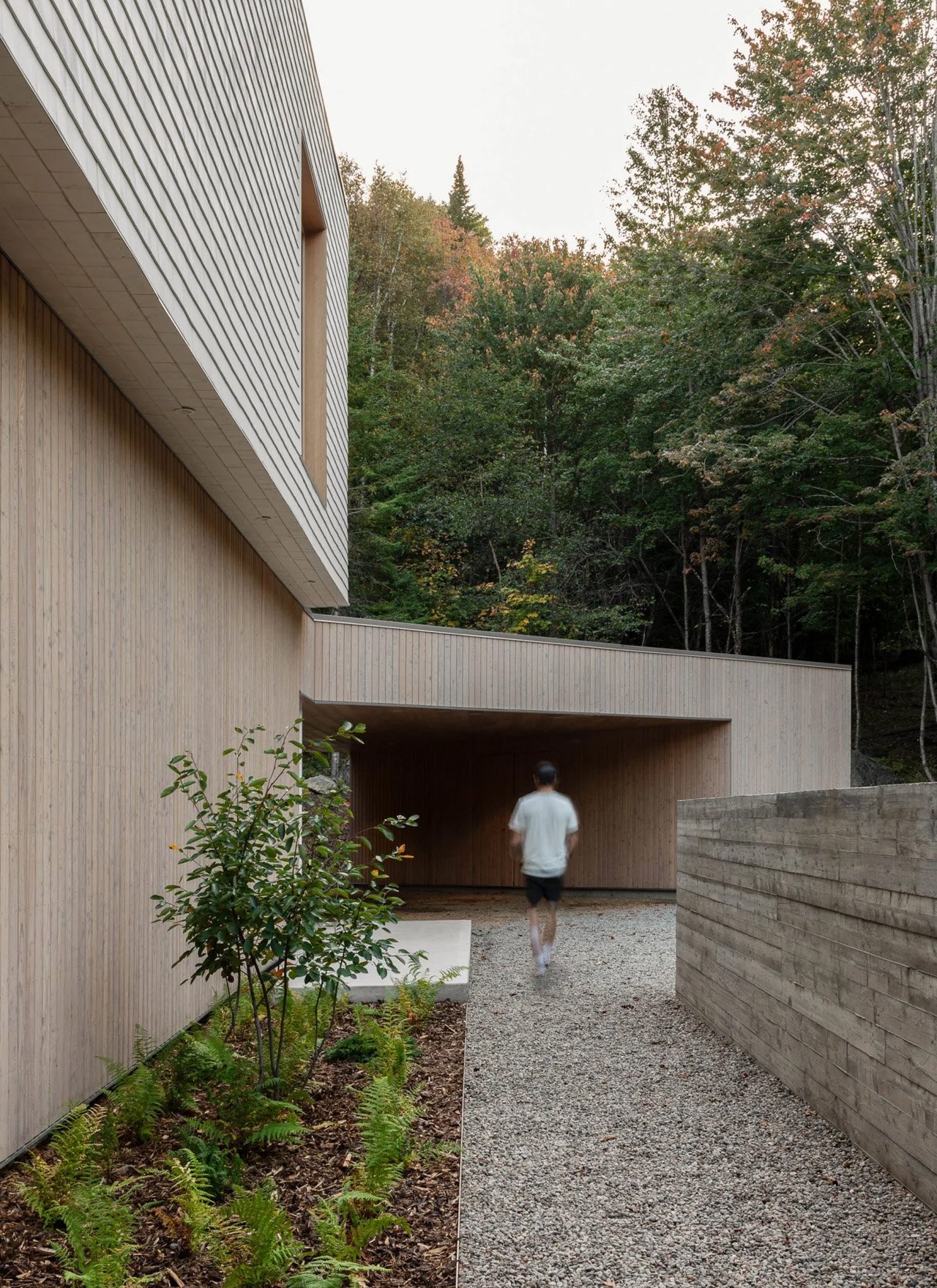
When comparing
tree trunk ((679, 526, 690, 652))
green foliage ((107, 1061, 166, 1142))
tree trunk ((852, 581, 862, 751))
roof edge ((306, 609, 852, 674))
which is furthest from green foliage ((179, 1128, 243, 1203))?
tree trunk ((679, 526, 690, 652))

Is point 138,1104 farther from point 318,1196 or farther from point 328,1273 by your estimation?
point 328,1273

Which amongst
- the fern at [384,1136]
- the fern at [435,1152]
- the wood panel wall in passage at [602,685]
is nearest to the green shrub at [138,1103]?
the fern at [384,1136]

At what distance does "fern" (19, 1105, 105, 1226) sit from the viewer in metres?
3.09

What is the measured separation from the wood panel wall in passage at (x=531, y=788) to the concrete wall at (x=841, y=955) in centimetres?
827

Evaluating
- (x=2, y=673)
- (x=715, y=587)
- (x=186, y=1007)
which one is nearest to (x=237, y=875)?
(x=2, y=673)

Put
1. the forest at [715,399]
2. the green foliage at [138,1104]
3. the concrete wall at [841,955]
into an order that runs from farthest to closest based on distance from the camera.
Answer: the forest at [715,399]
the green foliage at [138,1104]
the concrete wall at [841,955]

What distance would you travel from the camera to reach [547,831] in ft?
24.9

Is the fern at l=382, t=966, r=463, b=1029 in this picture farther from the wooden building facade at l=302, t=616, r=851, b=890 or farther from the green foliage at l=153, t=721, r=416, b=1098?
the wooden building facade at l=302, t=616, r=851, b=890

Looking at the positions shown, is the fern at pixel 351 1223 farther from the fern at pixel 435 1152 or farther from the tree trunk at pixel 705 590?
the tree trunk at pixel 705 590

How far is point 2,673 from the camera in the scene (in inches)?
135

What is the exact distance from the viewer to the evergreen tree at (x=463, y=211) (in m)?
37.1

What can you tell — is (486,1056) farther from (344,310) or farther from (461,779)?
(461,779)

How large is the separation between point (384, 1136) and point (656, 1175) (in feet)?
3.50

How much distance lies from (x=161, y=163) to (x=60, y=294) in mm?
710
